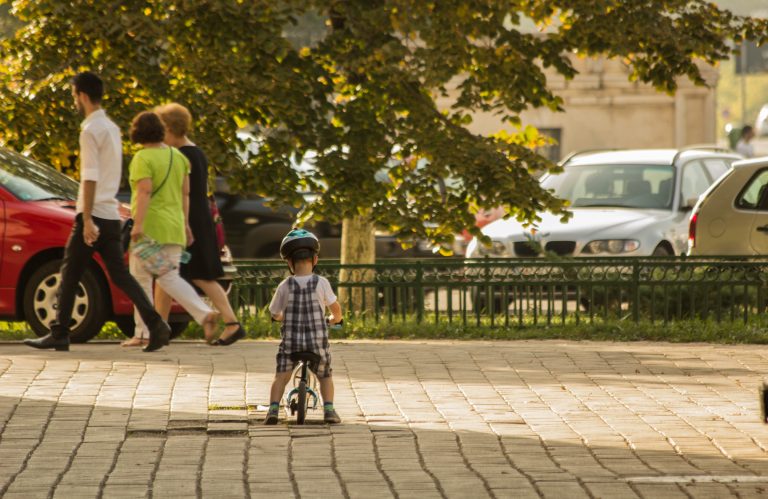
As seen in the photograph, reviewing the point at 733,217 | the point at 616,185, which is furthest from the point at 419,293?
the point at 616,185

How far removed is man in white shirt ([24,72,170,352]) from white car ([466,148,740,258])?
17.2 ft

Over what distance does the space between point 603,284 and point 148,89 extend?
14.0 ft

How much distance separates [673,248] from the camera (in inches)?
693

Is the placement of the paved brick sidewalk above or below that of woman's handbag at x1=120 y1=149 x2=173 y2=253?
below

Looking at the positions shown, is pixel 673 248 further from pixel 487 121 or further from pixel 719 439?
pixel 487 121

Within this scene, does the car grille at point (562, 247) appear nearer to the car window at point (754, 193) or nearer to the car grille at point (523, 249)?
the car grille at point (523, 249)

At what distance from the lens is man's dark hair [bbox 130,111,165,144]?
11.8 m

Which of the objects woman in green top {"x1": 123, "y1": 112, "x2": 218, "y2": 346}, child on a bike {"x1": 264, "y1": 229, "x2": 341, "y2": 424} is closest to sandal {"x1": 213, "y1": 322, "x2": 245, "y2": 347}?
woman in green top {"x1": 123, "y1": 112, "x2": 218, "y2": 346}

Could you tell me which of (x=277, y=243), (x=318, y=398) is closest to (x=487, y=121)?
(x=277, y=243)

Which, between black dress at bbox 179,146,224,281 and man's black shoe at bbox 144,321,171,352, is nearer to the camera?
man's black shoe at bbox 144,321,171,352

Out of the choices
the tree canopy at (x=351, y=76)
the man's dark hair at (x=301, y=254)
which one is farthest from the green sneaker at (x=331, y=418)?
the tree canopy at (x=351, y=76)

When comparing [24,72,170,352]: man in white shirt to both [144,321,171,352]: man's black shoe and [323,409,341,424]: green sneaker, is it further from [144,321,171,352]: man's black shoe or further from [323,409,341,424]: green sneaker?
[323,409,341,424]: green sneaker

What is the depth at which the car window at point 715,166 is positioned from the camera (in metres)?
19.7

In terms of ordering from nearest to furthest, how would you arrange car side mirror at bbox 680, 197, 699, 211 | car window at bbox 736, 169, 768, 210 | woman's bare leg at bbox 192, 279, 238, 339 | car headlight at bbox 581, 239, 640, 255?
woman's bare leg at bbox 192, 279, 238, 339, car window at bbox 736, 169, 768, 210, car headlight at bbox 581, 239, 640, 255, car side mirror at bbox 680, 197, 699, 211
